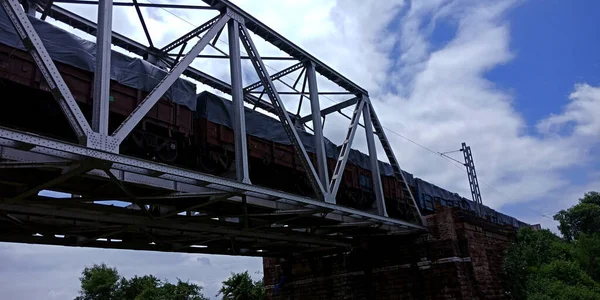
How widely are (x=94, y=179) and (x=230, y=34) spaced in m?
4.23

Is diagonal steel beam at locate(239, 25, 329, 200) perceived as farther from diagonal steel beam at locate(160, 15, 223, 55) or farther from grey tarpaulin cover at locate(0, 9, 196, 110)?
grey tarpaulin cover at locate(0, 9, 196, 110)

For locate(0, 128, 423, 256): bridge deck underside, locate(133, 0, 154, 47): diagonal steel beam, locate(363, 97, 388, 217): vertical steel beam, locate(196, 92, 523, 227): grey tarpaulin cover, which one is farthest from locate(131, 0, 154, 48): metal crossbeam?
locate(363, 97, 388, 217): vertical steel beam

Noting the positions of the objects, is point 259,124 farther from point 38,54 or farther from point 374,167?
point 38,54

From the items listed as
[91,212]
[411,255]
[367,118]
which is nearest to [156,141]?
[91,212]

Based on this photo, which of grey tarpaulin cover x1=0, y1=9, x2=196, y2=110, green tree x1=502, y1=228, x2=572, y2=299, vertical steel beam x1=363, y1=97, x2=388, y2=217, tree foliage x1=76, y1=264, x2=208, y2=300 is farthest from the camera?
tree foliage x1=76, y1=264, x2=208, y2=300

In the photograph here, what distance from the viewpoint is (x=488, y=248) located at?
56.3ft

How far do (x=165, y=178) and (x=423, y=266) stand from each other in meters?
11.2

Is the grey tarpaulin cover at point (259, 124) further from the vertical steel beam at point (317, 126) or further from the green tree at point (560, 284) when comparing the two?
the green tree at point (560, 284)

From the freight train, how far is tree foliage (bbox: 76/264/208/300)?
2779 cm

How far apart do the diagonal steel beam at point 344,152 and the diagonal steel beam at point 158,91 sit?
458cm

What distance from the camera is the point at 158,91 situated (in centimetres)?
748

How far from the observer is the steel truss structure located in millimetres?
6336

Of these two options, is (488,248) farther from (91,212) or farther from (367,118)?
(91,212)

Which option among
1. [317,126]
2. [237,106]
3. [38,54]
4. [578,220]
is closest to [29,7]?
[237,106]
